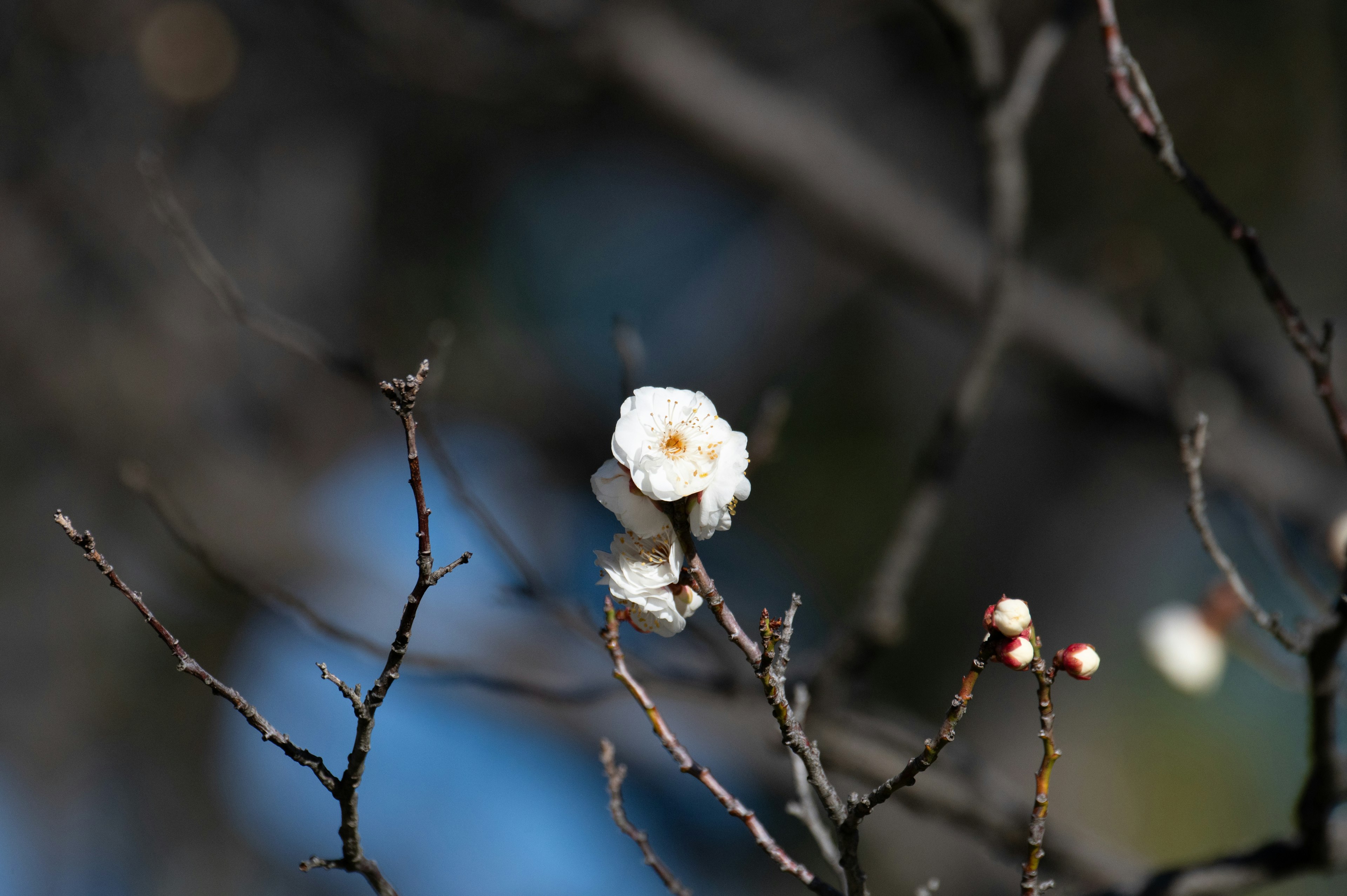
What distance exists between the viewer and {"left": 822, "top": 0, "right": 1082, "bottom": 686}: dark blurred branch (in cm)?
132

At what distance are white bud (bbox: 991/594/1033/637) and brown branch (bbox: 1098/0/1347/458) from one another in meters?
0.44

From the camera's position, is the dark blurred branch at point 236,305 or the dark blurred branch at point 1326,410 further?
the dark blurred branch at point 236,305

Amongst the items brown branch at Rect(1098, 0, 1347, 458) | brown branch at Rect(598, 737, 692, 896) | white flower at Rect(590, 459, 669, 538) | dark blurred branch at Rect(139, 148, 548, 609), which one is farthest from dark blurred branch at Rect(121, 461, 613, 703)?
brown branch at Rect(1098, 0, 1347, 458)

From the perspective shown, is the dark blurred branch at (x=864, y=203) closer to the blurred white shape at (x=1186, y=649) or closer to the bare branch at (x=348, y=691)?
the blurred white shape at (x=1186, y=649)

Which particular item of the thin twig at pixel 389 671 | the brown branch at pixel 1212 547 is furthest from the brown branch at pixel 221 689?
the brown branch at pixel 1212 547

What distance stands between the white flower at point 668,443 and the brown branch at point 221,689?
0.98 feet

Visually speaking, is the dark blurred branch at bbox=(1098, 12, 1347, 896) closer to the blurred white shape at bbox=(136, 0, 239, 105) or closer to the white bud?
the white bud

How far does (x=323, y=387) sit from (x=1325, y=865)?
2.81 m

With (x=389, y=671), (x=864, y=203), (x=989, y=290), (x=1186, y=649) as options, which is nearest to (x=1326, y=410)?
(x=989, y=290)

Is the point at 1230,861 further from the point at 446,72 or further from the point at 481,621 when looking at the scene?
the point at 446,72

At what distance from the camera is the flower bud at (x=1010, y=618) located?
572 millimetres

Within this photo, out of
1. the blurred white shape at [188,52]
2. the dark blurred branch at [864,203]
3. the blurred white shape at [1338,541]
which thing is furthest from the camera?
the blurred white shape at [188,52]

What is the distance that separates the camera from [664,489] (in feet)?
2.14

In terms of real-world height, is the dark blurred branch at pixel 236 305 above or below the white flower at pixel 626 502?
above
